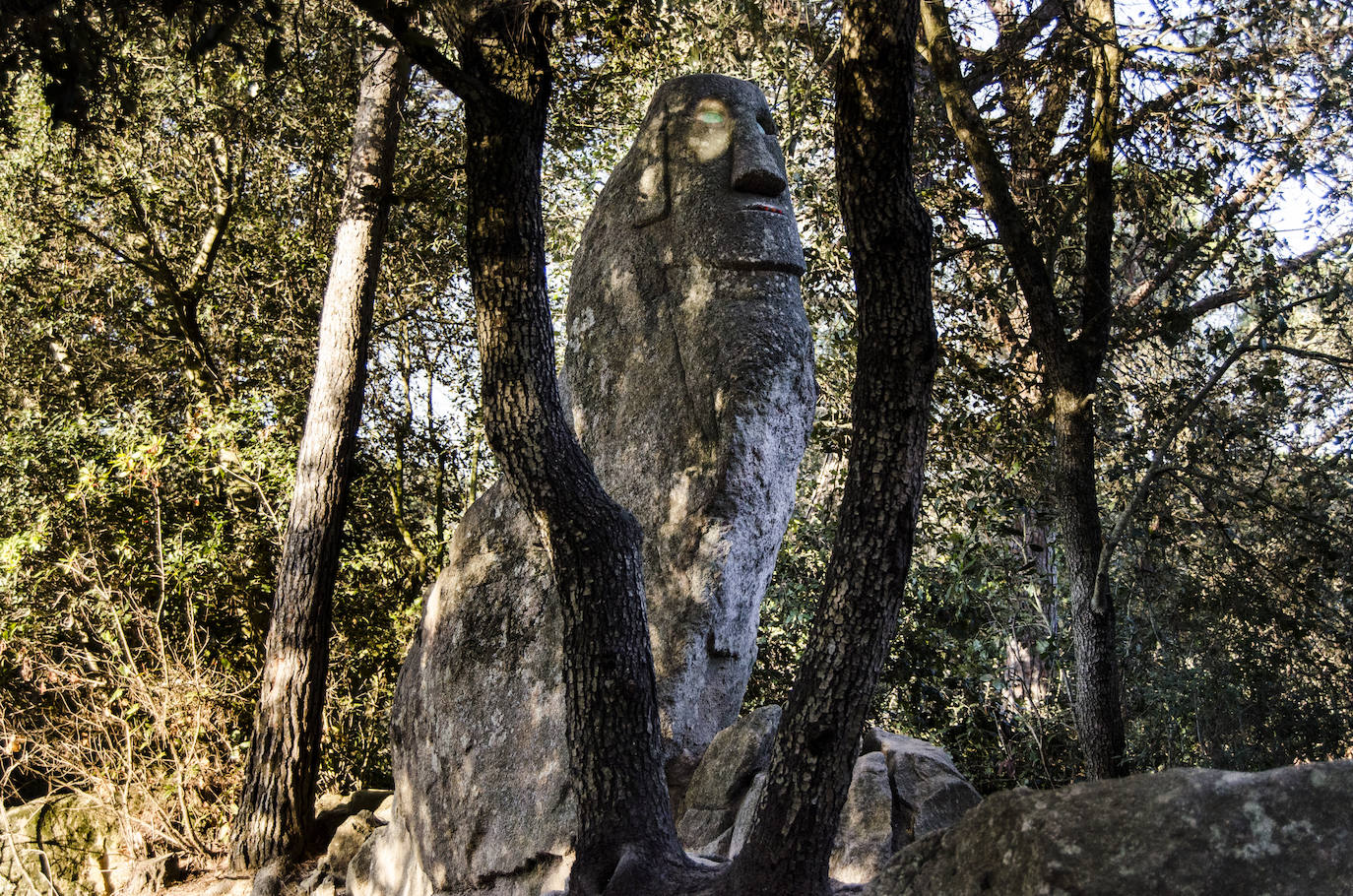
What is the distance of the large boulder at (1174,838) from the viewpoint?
6.59ft

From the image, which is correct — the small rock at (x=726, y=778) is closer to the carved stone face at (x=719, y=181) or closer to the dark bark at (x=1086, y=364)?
the dark bark at (x=1086, y=364)

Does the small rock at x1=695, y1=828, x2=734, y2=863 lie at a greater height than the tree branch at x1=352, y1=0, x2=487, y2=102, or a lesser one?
lesser

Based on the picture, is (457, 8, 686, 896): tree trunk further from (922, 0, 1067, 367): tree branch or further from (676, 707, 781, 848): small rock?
(922, 0, 1067, 367): tree branch

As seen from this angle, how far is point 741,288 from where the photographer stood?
545cm

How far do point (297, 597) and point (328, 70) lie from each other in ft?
14.6

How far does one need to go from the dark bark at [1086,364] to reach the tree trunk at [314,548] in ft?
13.3

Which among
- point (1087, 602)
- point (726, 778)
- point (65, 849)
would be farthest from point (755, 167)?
point (65, 849)

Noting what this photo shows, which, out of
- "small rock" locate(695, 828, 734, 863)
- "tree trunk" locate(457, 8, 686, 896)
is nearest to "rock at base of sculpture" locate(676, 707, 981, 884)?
"small rock" locate(695, 828, 734, 863)

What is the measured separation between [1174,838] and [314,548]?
5933mm

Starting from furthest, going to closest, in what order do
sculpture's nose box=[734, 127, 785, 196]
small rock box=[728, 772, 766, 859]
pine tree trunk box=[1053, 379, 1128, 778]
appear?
sculpture's nose box=[734, 127, 785, 196], pine tree trunk box=[1053, 379, 1128, 778], small rock box=[728, 772, 766, 859]

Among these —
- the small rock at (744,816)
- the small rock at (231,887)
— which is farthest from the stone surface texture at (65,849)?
the small rock at (744,816)

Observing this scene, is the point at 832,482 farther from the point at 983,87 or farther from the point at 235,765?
the point at 235,765

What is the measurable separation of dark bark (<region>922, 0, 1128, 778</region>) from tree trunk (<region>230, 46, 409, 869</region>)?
4065 mm

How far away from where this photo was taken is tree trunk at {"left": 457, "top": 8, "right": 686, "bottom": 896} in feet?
11.9
